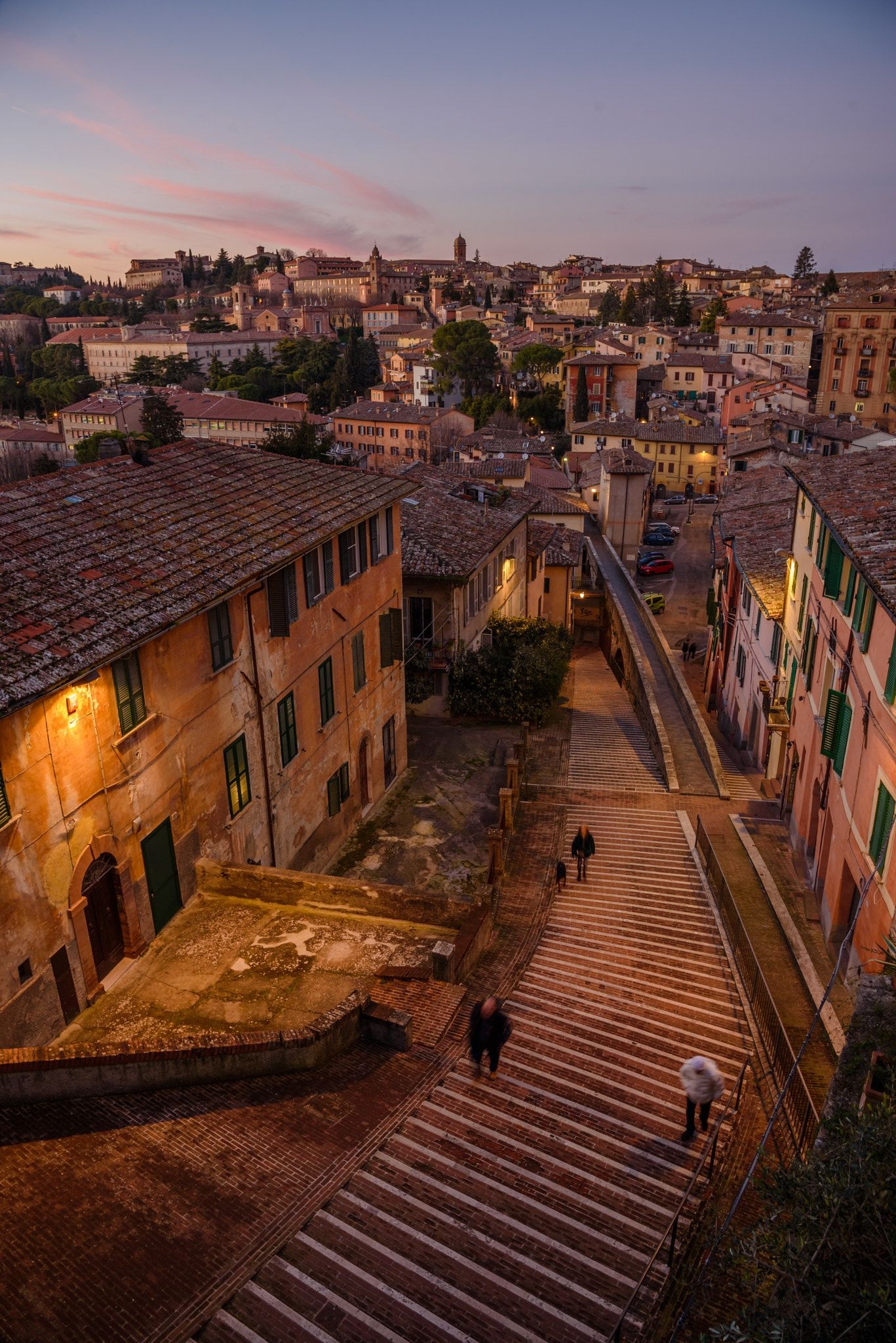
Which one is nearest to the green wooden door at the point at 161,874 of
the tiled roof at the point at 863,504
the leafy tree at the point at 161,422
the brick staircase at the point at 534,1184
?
the brick staircase at the point at 534,1184

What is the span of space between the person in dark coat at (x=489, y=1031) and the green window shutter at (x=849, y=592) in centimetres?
1036

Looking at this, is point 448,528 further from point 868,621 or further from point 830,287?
point 830,287

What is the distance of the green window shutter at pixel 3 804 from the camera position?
10266mm

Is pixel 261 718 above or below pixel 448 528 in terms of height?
below

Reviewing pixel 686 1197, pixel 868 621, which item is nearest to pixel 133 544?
pixel 686 1197

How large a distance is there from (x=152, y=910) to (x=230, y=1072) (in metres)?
4.00

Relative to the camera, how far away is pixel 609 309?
142 meters

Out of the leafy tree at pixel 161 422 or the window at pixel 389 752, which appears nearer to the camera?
the window at pixel 389 752

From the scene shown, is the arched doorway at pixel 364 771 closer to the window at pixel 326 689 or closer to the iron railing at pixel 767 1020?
the window at pixel 326 689

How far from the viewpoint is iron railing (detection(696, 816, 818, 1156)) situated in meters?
10.4

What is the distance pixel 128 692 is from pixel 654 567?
5093cm

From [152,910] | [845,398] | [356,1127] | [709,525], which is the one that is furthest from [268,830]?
[845,398]

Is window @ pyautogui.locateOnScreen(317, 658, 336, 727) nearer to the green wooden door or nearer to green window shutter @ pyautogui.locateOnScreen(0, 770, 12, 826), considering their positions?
the green wooden door

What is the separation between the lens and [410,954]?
47.6 feet
